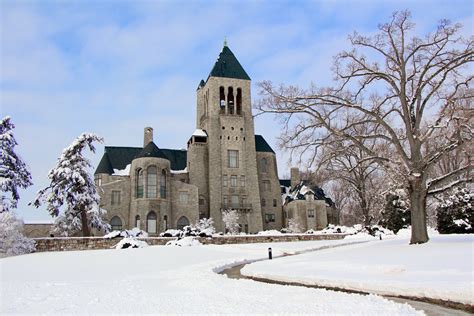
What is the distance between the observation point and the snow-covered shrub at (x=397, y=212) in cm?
4112

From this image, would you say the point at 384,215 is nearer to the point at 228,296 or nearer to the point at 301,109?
the point at 301,109

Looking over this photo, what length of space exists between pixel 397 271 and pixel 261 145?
51.0 meters

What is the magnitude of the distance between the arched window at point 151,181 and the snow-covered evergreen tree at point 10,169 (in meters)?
17.7

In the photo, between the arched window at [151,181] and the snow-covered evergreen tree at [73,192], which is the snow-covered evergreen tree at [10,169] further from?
the arched window at [151,181]

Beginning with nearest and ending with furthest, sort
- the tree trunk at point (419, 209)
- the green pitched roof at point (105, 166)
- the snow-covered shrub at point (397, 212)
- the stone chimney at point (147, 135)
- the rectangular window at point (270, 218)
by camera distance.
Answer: the tree trunk at point (419, 209), the snow-covered shrub at point (397, 212), the green pitched roof at point (105, 166), the stone chimney at point (147, 135), the rectangular window at point (270, 218)

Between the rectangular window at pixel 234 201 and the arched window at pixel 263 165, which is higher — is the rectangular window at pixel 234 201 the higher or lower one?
the lower one

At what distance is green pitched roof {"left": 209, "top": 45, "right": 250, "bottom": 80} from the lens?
63756 mm

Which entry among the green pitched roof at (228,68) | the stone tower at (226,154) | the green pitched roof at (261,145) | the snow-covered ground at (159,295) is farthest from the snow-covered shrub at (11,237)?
the green pitched roof at (261,145)

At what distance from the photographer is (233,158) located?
5991cm

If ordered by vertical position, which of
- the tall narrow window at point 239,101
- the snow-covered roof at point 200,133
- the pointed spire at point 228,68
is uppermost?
the pointed spire at point 228,68

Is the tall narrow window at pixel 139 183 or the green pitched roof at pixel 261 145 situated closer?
the tall narrow window at pixel 139 183

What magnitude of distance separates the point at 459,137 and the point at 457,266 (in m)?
8.22

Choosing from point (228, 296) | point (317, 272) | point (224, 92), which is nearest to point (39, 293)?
point (228, 296)

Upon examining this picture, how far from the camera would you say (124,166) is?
5903cm
